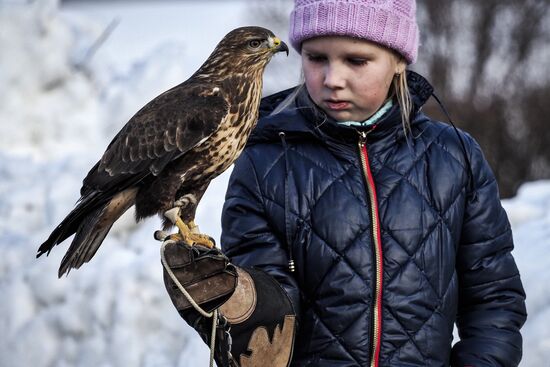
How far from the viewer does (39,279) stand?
6.25 m

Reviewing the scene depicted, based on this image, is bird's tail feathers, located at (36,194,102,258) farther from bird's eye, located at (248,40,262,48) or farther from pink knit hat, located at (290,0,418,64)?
pink knit hat, located at (290,0,418,64)

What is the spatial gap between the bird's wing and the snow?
2.01 meters

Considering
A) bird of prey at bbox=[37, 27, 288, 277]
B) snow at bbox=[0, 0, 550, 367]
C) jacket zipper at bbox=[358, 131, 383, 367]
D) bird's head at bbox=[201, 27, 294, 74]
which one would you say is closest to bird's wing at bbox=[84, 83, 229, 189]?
bird of prey at bbox=[37, 27, 288, 277]

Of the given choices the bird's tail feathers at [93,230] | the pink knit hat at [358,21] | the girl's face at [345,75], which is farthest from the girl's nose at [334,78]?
the bird's tail feathers at [93,230]

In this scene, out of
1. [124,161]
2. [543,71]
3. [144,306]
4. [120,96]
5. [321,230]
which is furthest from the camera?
[543,71]

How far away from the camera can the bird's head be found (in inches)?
137

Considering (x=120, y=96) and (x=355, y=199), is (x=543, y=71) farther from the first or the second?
(x=355, y=199)

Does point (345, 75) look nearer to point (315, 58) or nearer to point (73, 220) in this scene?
point (315, 58)

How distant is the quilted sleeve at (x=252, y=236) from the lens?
129 inches

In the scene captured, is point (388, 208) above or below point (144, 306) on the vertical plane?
above

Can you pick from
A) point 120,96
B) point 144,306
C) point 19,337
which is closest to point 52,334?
point 19,337

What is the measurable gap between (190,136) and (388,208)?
0.67m

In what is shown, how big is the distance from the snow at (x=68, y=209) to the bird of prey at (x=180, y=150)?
78.5 inches

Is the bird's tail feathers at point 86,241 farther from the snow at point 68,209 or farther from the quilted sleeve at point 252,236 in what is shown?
the snow at point 68,209
